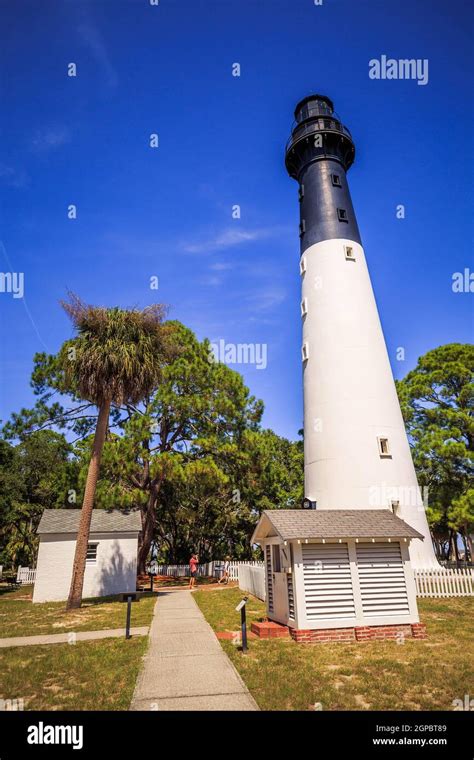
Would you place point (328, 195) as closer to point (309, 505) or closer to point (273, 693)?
point (309, 505)

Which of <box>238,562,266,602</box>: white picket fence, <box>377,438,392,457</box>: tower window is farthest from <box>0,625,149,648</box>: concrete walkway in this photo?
<box>377,438,392,457</box>: tower window

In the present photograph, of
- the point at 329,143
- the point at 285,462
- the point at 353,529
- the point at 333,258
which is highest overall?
the point at 329,143

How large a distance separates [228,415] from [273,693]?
19689 mm

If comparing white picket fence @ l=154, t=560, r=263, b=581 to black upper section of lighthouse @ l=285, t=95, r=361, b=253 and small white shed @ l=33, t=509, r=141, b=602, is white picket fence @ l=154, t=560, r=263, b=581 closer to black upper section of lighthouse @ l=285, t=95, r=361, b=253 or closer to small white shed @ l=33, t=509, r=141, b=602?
small white shed @ l=33, t=509, r=141, b=602

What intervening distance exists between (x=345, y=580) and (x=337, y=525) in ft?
4.30

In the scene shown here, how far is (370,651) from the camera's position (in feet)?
30.8

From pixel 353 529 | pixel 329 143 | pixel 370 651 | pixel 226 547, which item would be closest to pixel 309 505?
pixel 353 529

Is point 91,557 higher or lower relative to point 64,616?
higher

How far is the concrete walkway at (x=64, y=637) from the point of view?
10.6 metres

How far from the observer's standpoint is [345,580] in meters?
10.9

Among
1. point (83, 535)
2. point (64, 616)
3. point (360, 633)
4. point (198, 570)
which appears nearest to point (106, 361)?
point (83, 535)

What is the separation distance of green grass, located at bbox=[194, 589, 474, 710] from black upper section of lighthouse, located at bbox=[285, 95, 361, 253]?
1677 cm

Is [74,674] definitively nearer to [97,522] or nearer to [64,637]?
[64,637]

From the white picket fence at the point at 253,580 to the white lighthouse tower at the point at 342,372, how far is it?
3.62m
